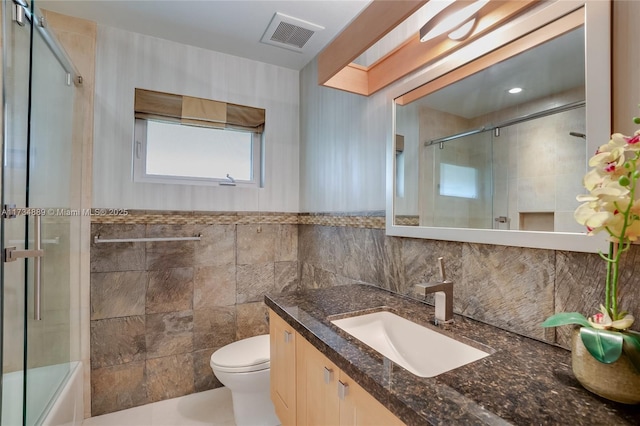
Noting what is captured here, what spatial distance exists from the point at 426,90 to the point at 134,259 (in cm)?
196

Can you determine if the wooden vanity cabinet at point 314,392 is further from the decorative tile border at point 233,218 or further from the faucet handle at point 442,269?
the decorative tile border at point 233,218

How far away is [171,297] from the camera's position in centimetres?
206

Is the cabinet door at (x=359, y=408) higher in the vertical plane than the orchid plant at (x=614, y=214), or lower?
lower

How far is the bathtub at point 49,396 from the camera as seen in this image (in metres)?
1.27

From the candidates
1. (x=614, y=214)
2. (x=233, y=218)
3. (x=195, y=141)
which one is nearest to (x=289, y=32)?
(x=195, y=141)

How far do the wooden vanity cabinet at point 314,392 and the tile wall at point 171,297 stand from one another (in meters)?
0.94

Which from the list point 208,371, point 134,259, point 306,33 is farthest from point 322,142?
point 208,371

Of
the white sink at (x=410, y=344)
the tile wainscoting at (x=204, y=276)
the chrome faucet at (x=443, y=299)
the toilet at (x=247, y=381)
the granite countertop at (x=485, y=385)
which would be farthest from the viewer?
the toilet at (x=247, y=381)

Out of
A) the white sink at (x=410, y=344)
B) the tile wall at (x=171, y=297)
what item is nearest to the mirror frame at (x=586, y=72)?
the white sink at (x=410, y=344)

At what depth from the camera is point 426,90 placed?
131cm

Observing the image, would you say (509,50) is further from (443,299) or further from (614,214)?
(443,299)

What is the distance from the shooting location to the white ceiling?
5.53 feet

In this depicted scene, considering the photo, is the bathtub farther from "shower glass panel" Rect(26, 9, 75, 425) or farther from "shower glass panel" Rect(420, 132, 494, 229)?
"shower glass panel" Rect(420, 132, 494, 229)

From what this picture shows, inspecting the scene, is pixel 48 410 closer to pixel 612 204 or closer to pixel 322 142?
pixel 322 142
